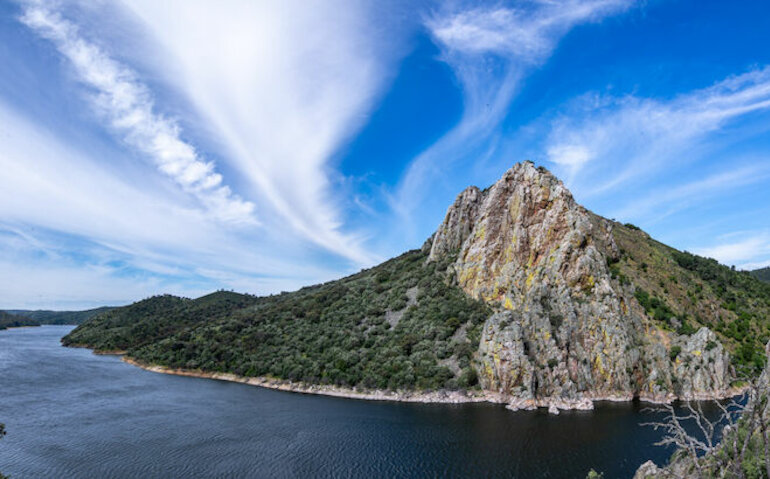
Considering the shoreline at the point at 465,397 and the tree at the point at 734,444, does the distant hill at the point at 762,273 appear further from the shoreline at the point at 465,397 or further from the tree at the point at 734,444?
the tree at the point at 734,444

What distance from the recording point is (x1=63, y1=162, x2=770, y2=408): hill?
6000 centimetres

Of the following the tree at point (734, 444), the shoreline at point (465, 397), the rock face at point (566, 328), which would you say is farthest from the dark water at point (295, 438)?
the tree at point (734, 444)

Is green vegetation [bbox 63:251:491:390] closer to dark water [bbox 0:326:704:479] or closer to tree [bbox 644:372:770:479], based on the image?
dark water [bbox 0:326:704:479]

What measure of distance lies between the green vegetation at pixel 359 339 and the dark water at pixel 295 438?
854cm

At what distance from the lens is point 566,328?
63219 mm

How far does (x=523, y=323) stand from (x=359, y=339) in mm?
34205

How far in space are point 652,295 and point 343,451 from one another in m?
68.2

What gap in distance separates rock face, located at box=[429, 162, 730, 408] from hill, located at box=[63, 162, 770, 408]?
22cm

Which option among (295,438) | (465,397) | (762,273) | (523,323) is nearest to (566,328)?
(523,323)

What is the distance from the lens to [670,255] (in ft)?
330

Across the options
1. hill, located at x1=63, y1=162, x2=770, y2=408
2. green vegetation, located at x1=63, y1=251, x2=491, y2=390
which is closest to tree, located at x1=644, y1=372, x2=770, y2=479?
hill, located at x1=63, y1=162, x2=770, y2=408

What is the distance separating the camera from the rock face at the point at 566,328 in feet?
193

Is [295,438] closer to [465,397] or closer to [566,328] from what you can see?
[465,397]

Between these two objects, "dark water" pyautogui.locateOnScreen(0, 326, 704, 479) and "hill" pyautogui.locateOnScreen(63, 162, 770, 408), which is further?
"hill" pyautogui.locateOnScreen(63, 162, 770, 408)
